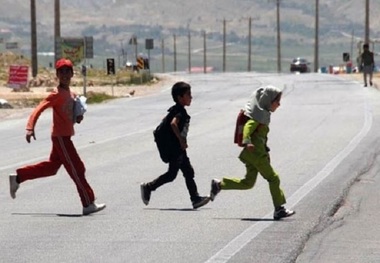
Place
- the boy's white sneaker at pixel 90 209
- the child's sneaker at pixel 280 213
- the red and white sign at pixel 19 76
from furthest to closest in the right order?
1. the red and white sign at pixel 19 76
2. the boy's white sneaker at pixel 90 209
3. the child's sneaker at pixel 280 213

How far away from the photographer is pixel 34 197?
1497 cm

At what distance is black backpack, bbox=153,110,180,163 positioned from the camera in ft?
44.8

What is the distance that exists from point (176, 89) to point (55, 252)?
317 centimetres

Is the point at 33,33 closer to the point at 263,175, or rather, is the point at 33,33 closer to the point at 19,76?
the point at 19,76

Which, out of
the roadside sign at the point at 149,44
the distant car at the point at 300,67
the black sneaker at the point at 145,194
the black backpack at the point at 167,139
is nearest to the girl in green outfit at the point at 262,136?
the black backpack at the point at 167,139

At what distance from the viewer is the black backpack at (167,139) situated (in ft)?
44.8

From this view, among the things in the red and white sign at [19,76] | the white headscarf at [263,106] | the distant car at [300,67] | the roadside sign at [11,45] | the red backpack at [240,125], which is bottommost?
the distant car at [300,67]

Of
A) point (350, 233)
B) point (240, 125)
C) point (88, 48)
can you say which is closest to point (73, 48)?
point (88, 48)

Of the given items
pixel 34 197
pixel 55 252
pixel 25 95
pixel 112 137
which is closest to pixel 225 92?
pixel 25 95

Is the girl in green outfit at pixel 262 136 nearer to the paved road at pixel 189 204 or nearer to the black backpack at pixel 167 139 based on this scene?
the paved road at pixel 189 204

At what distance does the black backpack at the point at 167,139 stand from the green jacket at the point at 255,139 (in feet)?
2.61

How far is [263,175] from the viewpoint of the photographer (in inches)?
517

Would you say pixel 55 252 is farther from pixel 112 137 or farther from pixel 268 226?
pixel 112 137

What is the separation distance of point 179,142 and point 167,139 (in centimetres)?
14
